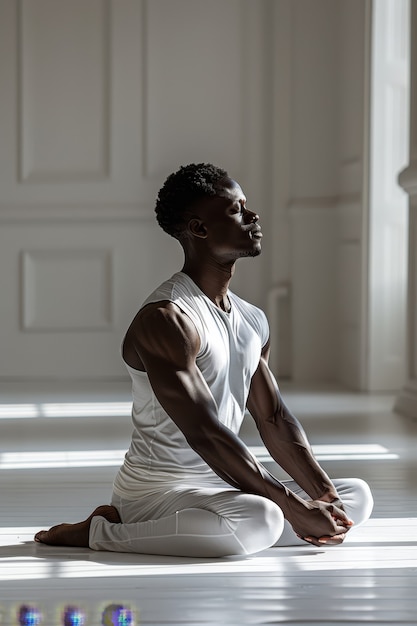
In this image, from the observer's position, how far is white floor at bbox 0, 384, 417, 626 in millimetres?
2051

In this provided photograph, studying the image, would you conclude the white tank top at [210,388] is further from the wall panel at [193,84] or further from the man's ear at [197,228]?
the wall panel at [193,84]

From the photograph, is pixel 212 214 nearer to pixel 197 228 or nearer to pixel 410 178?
pixel 197 228

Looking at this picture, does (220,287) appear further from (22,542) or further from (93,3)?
(93,3)

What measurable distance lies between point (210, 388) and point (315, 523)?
1.27 feet

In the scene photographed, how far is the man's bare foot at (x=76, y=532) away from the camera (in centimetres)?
264

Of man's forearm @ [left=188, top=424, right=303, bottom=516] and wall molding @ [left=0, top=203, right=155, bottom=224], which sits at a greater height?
wall molding @ [left=0, top=203, right=155, bottom=224]

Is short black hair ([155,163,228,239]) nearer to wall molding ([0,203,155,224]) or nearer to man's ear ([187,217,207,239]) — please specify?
man's ear ([187,217,207,239])

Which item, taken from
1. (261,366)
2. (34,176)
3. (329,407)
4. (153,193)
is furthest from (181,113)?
(261,366)

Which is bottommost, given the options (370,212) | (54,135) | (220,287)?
(220,287)

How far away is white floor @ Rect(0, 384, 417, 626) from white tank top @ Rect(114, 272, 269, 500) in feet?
0.63

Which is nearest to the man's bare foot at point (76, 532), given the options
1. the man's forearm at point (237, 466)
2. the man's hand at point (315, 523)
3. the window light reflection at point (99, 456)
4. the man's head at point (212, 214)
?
the man's forearm at point (237, 466)

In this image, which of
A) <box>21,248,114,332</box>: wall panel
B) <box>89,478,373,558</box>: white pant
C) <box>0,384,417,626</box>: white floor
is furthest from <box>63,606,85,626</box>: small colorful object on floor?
<box>21,248,114,332</box>: wall panel

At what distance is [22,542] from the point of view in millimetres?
2717

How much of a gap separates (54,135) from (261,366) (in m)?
5.01
